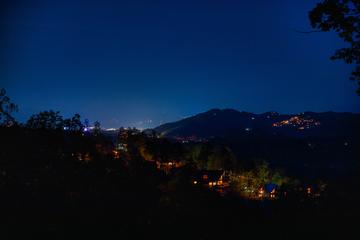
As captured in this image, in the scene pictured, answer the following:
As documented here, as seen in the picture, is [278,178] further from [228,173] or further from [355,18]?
[355,18]

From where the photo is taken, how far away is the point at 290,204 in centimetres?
734

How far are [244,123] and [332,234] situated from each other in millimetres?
147231

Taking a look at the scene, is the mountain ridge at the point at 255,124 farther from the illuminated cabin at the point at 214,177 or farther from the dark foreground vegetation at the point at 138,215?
the dark foreground vegetation at the point at 138,215

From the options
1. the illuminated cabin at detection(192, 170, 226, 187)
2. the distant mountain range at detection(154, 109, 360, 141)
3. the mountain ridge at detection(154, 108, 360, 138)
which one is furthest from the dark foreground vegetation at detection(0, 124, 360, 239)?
the mountain ridge at detection(154, 108, 360, 138)

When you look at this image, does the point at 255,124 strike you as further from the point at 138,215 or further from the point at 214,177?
the point at 138,215

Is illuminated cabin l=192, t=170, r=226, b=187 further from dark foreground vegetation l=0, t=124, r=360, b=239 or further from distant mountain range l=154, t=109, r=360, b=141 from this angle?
distant mountain range l=154, t=109, r=360, b=141

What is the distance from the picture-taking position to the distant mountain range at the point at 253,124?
12143 cm

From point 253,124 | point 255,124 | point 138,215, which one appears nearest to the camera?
point 138,215

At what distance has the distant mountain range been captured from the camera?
398ft

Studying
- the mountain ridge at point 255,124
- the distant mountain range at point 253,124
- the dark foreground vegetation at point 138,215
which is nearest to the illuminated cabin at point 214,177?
the dark foreground vegetation at point 138,215

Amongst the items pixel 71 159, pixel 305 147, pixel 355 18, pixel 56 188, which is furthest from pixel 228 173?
pixel 305 147

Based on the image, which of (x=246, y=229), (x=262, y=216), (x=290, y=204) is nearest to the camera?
(x=246, y=229)

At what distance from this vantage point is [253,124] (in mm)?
147375

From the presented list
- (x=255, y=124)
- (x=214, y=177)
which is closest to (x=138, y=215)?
(x=214, y=177)
